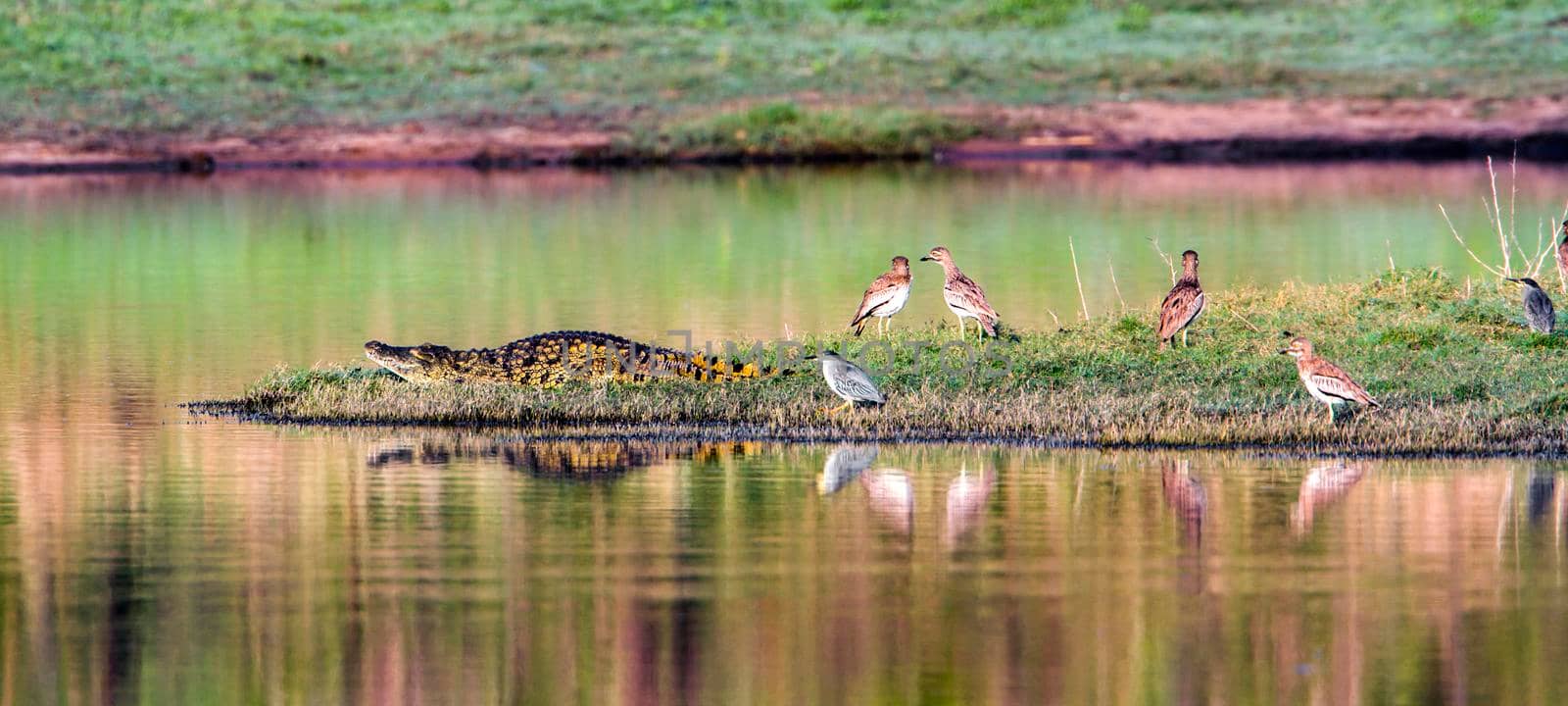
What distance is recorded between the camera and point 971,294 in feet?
73.4

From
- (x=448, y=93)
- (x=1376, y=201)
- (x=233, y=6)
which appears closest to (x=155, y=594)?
(x=1376, y=201)

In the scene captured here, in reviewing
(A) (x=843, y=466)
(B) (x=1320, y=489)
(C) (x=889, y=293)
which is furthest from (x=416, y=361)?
(B) (x=1320, y=489)

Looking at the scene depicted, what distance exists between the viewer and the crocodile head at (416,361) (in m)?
22.6

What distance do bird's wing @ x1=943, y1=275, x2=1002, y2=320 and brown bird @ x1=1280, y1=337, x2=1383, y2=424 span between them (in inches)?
146

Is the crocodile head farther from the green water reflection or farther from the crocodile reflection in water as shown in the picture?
the crocodile reflection in water

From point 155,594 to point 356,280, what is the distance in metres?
25.8

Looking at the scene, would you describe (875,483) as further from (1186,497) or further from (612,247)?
(612,247)

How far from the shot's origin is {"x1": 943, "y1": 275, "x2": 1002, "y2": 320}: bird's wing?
22281 millimetres

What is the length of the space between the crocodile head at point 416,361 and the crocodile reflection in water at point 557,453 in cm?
263

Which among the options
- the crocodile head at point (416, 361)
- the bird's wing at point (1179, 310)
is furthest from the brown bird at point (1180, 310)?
the crocodile head at point (416, 361)

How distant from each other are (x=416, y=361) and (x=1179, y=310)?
21.0 ft

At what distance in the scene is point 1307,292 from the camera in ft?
82.4

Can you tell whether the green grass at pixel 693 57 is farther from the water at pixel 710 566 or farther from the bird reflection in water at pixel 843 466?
the bird reflection in water at pixel 843 466

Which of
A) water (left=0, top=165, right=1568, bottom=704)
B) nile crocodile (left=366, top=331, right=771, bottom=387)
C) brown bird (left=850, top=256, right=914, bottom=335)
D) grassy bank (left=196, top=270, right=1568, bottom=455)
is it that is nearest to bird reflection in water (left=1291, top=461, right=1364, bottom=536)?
water (left=0, top=165, right=1568, bottom=704)
